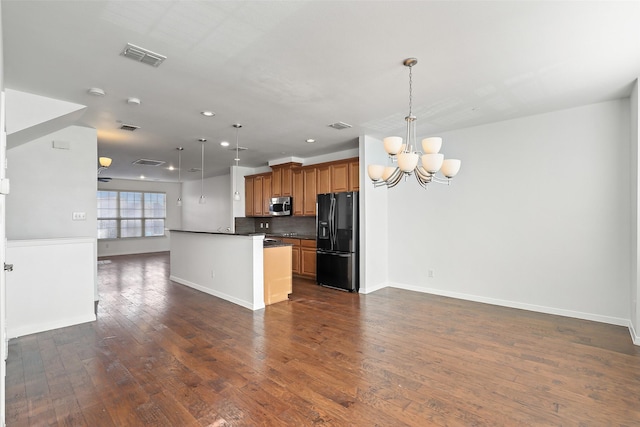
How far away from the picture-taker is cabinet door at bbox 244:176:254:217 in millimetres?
8195

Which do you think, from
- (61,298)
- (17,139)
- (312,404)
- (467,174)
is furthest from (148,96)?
(467,174)

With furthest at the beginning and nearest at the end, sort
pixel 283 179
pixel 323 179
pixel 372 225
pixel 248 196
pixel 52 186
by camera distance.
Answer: pixel 248 196, pixel 283 179, pixel 323 179, pixel 372 225, pixel 52 186

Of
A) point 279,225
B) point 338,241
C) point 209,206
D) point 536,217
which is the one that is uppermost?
point 209,206

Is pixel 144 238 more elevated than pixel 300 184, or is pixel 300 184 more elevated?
pixel 300 184

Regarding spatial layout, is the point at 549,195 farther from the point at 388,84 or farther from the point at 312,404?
the point at 312,404

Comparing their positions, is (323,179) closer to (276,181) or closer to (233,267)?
(276,181)

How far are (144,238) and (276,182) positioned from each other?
244 inches

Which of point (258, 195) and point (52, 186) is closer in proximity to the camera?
point (52, 186)

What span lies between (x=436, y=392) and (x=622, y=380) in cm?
154


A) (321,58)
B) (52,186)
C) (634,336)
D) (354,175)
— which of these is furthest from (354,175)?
(52,186)

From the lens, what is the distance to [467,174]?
4.84 m

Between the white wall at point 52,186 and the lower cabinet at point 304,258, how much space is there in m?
3.51

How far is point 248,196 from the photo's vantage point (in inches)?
→ 327

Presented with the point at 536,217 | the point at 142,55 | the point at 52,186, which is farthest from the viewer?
the point at 52,186
